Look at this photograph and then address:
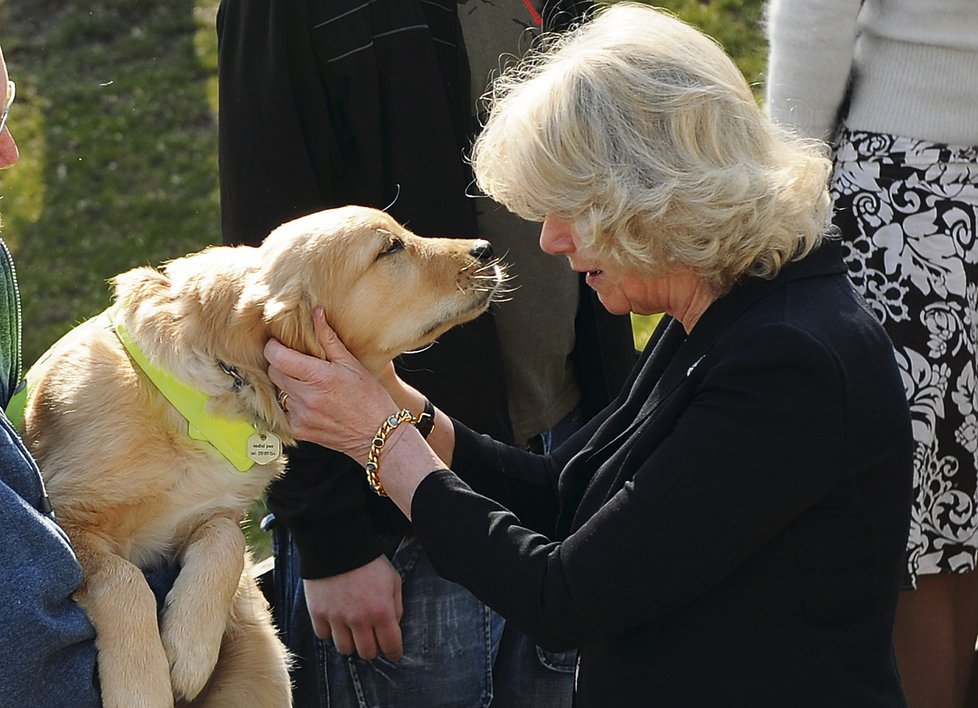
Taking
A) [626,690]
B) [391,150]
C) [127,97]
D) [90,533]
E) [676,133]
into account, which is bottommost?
[127,97]

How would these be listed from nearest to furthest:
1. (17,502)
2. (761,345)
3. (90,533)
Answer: (17,502), (761,345), (90,533)

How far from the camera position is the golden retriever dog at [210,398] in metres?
2.46

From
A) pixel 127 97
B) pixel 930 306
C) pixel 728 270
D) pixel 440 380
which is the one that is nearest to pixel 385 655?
pixel 440 380

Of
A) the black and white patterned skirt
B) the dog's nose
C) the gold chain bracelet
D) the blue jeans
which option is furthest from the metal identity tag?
the black and white patterned skirt

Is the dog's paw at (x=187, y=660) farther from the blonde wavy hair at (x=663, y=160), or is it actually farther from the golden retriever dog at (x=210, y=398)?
the blonde wavy hair at (x=663, y=160)

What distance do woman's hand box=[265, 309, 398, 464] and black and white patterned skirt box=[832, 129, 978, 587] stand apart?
1.30 m

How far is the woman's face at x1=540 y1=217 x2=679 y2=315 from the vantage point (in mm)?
2246

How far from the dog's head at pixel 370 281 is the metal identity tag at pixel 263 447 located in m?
0.22

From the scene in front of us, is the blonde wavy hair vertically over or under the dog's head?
over

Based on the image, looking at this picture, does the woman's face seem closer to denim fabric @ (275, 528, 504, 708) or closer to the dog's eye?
the dog's eye

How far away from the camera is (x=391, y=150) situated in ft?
9.21

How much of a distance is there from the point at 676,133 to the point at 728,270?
0.27 m

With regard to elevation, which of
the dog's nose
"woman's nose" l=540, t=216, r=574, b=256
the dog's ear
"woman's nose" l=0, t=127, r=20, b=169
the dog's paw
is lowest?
the dog's paw

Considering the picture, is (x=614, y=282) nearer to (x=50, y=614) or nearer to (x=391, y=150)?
(x=391, y=150)
